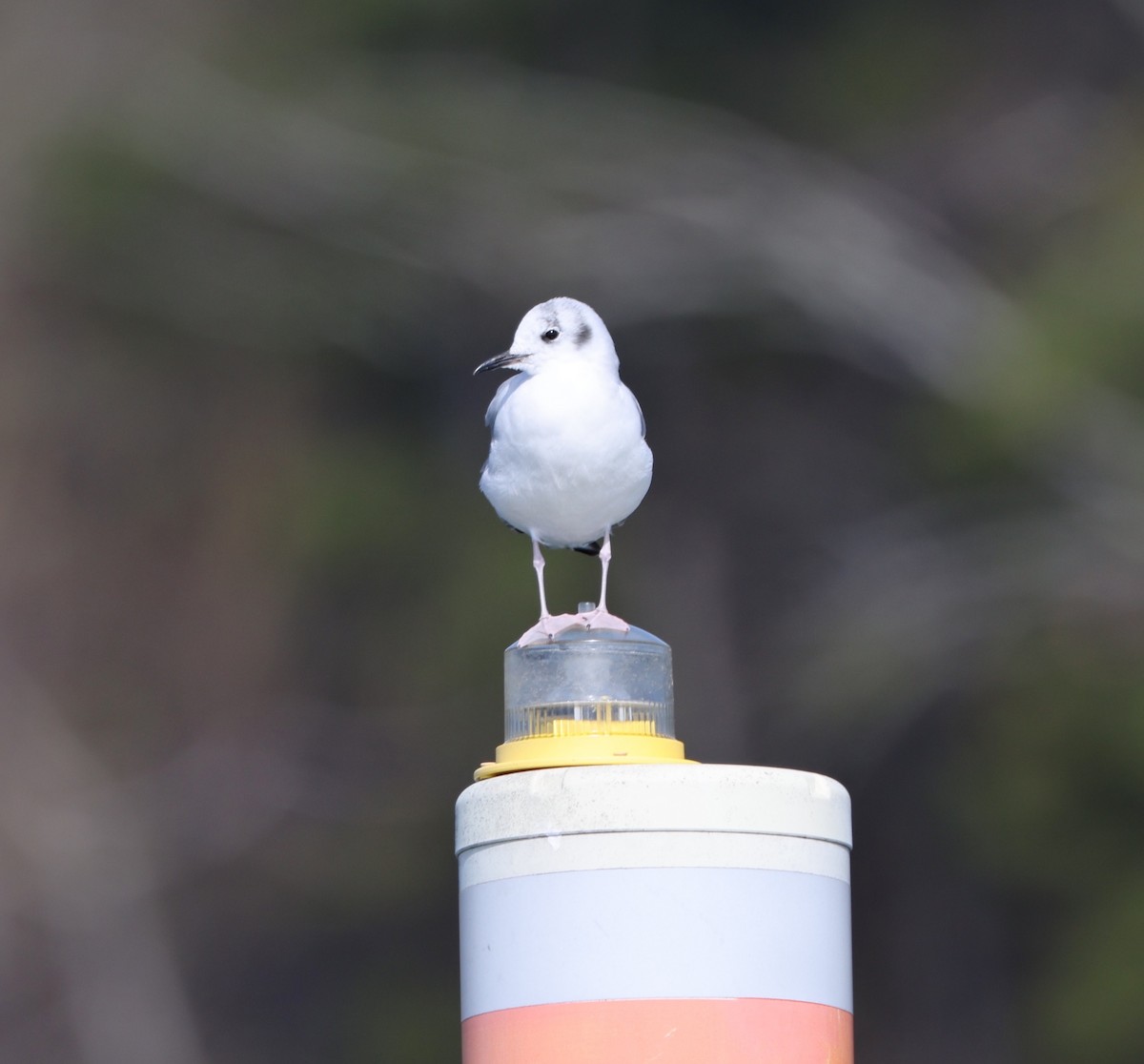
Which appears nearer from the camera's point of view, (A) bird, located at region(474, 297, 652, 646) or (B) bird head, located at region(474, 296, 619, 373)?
(A) bird, located at region(474, 297, 652, 646)

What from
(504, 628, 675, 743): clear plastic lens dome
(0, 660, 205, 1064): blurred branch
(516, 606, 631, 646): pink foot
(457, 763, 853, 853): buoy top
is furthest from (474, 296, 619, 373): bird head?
(0, 660, 205, 1064): blurred branch

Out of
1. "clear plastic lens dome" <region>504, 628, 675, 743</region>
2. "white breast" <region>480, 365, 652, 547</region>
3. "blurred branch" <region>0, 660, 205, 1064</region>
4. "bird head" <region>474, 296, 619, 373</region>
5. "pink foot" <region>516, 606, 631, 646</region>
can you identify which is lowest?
"clear plastic lens dome" <region>504, 628, 675, 743</region>

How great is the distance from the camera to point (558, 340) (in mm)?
3785

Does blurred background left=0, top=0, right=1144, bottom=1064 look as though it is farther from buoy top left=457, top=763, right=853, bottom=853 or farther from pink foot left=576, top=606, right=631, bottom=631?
buoy top left=457, top=763, right=853, bottom=853

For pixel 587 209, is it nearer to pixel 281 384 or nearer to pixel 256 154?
pixel 256 154

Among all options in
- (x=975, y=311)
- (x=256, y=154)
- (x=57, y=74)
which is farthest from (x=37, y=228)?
(x=975, y=311)

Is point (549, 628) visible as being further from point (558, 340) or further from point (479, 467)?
point (479, 467)

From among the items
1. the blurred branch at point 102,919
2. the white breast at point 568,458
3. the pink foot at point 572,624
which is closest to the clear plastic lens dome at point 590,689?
the pink foot at point 572,624

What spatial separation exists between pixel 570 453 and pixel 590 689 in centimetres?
48

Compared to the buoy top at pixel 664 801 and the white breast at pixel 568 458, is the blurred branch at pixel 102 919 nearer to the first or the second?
the white breast at pixel 568 458

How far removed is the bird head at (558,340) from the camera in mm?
3748

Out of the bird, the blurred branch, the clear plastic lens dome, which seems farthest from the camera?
the blurred branch

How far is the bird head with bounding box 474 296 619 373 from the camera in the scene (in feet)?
12.3

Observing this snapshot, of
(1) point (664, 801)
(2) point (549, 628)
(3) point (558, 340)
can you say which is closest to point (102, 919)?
(3) point (558, 340)
